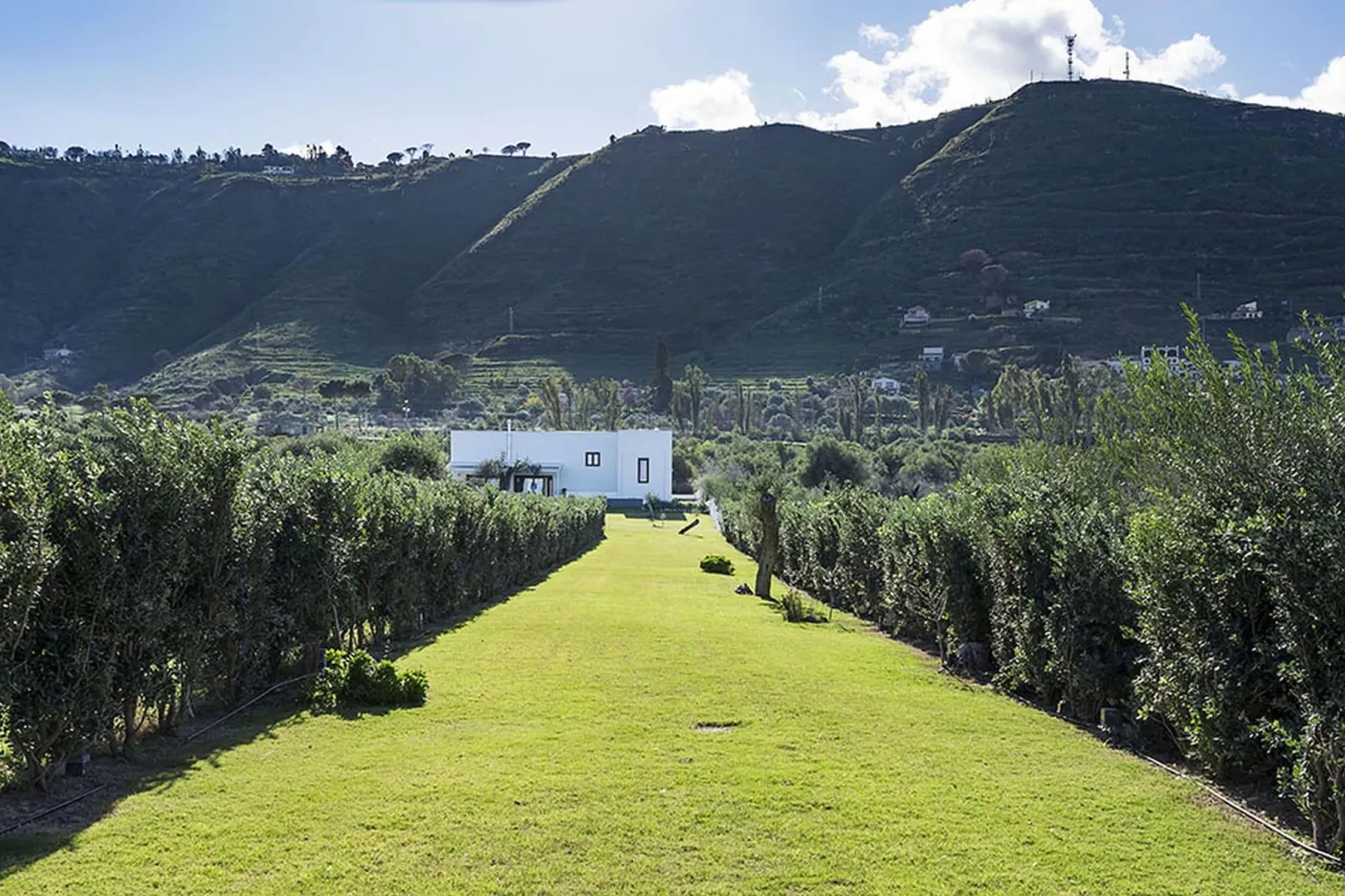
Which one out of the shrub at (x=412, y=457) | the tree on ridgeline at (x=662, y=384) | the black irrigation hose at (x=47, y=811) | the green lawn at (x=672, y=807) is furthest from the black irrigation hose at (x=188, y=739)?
the tree on ridgeline at (x=662, y=384)

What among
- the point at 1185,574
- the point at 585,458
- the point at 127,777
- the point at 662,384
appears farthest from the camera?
the point at 662,384

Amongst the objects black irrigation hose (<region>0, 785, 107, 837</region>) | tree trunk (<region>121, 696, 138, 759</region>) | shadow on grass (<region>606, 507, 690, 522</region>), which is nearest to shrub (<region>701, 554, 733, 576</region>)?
tree trunk (<region>121, 696, 138, 759</region>)

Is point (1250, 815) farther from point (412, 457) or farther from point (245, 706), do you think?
point (412, 457)

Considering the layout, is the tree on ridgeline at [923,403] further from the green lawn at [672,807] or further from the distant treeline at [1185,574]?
the green lawn at [672,807]

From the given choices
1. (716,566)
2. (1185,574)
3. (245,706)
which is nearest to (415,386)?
(716,566)

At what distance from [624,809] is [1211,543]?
487 cm

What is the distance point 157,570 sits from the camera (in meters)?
7.89

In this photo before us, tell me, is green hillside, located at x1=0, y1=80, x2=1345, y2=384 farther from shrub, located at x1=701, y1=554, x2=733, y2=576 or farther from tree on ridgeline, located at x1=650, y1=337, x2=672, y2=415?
shrub, located at x1=701, y1=554, x2=733, y2=576

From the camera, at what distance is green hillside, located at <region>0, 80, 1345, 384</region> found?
294 feet

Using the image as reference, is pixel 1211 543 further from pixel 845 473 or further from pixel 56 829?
pixel 845 473

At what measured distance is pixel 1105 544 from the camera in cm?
975

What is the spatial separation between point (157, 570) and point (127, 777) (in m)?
1.66

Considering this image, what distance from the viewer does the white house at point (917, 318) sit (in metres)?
91.1

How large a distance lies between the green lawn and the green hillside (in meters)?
74.1
